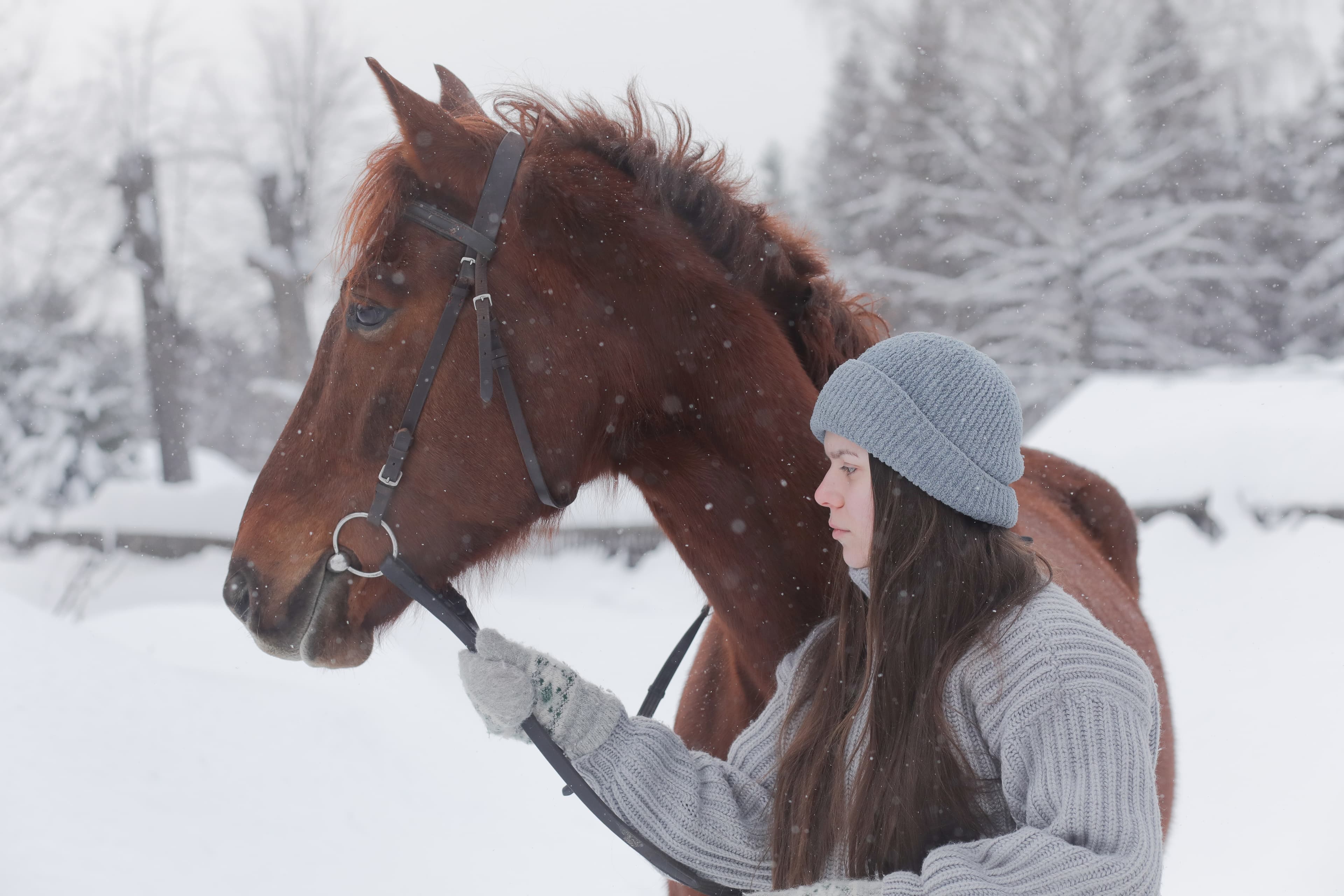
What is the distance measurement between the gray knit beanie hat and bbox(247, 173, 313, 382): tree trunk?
12971 millimetres

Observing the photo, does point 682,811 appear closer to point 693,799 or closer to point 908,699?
point 693,799

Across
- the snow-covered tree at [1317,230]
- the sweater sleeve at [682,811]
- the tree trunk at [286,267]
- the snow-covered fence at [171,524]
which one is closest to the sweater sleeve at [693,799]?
the sweater sleeve at [682,811]

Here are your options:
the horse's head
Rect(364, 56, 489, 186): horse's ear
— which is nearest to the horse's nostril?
the horse's head

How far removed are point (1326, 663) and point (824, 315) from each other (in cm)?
502

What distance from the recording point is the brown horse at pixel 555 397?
1.70m

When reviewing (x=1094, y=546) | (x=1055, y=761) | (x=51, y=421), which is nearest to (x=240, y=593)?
(x=1055, y=761)

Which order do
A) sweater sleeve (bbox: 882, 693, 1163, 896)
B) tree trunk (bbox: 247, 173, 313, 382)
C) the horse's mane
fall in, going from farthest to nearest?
1. tree trunk (bbox: 247, 173, 313, 382)
2. the horse's mane
3. sweater sleeve (bbox: 882, 693, 1163, 896)

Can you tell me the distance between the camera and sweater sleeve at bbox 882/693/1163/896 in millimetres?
1096

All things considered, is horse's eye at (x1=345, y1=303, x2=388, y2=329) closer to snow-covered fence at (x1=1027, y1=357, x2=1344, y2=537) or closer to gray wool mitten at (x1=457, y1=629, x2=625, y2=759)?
gray wool mitten at (x1=457, y1=629, x2=625, y2=759)

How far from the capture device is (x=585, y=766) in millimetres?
1535

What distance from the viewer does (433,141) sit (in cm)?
169

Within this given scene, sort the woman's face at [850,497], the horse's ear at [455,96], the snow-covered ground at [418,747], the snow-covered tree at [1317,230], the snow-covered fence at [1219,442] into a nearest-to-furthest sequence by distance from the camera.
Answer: the woman's face at [850,497], the horse's ear at [455,96], the snow-covered ground at [418,747], the snow-covered fence at [1219,442], the snow-covered tree at [1317,230]

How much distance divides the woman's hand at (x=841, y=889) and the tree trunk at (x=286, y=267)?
13.0 m

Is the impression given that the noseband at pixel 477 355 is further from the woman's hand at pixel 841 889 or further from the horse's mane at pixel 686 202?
the woman's hand at pixel 841 889
